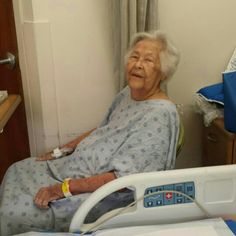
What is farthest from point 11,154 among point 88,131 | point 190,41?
point 190,41

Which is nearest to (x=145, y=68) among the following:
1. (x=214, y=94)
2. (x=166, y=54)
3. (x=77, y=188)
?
(x=166, y=54)

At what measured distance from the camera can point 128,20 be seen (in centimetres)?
175

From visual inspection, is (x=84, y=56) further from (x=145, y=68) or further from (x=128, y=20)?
(x=145, y=68)

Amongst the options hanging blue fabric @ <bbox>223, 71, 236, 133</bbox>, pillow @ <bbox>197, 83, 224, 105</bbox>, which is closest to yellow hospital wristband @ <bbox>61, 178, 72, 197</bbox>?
hanging blue fabric @ <bbox>223, 71, 236, 133</bbox>

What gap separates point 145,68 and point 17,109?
866 mm

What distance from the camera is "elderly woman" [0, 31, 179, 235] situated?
4.59ft

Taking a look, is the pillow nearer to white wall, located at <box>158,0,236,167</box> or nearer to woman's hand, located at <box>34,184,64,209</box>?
white wall, located at <box>158,0,236,167</box>

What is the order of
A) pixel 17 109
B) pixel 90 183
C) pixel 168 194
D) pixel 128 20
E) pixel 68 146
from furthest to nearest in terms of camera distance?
pixel 17 109
pixel 68 146
pixel 128 20
pixel 90 183
pixel 168 194

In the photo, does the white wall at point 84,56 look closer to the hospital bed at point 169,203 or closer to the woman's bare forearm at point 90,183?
the woman's bare forearm at point 90,183

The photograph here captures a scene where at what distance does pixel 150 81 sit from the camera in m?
1.54

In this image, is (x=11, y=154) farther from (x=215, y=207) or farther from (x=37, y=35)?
(x=215, y=207)

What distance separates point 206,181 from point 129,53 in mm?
788

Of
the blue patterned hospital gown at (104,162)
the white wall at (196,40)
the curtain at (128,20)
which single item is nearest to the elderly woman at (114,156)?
the blue patterned hospital gown at (104,162)

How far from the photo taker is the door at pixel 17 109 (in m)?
1.86
